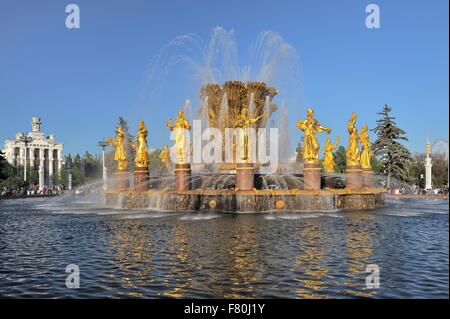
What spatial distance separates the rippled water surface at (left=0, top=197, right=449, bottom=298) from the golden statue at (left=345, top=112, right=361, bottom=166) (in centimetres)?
1175

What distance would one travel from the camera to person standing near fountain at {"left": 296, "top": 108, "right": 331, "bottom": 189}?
23953 millimetres

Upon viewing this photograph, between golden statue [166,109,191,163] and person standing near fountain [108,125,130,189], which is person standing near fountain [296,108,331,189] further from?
person standing near fountain [108,125,130,189]

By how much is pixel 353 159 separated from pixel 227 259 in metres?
20.5

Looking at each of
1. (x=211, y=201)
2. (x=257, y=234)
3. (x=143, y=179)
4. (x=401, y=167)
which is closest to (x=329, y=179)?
(x=211, y=201)

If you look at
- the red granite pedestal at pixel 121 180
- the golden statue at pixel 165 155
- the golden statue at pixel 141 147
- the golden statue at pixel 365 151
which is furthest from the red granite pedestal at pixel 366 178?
the red granite pedestal at pixel 121 180

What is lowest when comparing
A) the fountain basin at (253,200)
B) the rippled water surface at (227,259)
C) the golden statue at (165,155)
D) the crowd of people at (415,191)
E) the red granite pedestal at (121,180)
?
the crowd of people at (415,191)

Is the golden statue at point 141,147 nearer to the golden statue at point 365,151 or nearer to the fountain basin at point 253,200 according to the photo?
the fountain basin at point 253,200

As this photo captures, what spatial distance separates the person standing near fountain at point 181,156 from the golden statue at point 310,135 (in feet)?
20.8

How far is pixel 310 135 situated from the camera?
79.5 ft

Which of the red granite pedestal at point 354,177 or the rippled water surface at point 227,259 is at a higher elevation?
the red granite pedestal at point 354,177

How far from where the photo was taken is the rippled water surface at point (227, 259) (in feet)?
26.0

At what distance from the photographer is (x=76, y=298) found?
297 inches

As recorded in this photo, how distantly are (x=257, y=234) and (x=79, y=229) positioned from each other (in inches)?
259

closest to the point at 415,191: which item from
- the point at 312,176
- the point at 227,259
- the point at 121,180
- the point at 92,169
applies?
the point at 312,176
